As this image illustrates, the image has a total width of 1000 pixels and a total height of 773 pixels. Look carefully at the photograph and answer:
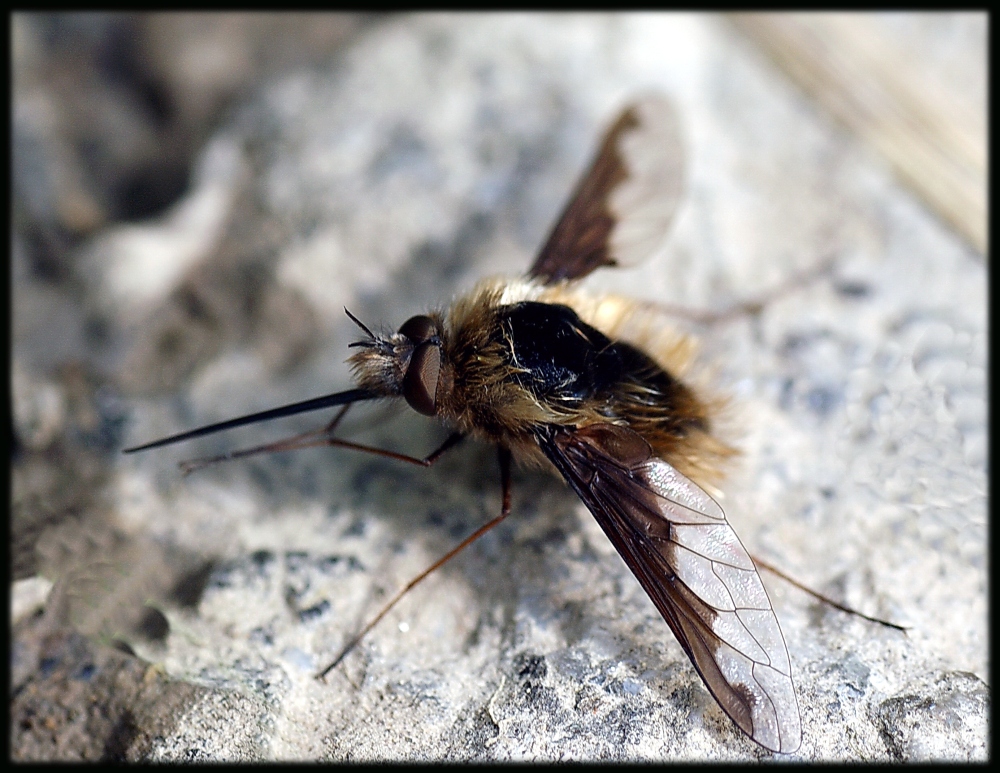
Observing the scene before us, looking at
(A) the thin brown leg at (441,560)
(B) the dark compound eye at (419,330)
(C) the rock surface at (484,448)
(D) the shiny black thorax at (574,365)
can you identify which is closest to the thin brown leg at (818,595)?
(C) the rock surface at (484,448)

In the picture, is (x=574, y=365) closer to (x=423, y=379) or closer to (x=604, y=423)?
(x=604, y=423)

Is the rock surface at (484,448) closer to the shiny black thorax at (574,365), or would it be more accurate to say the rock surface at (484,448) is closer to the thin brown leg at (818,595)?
the thin brown leg at (818,595)

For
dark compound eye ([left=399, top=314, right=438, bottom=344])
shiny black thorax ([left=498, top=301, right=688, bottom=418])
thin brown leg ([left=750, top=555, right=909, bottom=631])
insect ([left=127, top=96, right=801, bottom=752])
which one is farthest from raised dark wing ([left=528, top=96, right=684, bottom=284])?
thin brown leg ([left=750, top=555, right=909, bottom=631])

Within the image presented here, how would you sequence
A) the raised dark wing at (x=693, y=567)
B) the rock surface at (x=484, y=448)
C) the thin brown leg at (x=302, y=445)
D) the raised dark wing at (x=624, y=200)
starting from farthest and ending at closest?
1. the raised dark wing at (x=624, y=200)
2. the thin brown leg at (x=302, y=445)
3. the rock surface at (x=484, y=448)
4. the raised dark wing at (x=693, y=567)

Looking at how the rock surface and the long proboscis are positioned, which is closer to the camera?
the rock surface

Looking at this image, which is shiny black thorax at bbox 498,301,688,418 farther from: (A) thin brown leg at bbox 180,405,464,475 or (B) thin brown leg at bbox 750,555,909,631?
(B) thin brown leg at bbox 750,555,909,631
